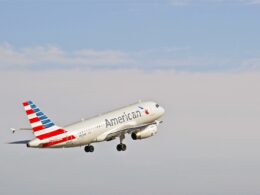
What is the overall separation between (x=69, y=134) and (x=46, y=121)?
14.2 ft

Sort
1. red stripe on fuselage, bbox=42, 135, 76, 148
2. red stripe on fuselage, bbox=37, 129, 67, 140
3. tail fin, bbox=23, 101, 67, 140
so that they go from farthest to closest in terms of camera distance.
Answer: red stripe on fuselage, bbox=42, 135, 76, 148 < red stripe on fuselage, bbox=37, 129, 67, 140 < tail fin, bbox=23, 101, 67, 140

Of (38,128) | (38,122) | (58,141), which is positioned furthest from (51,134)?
(38,122)

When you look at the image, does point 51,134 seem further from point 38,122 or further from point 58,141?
point 38,122

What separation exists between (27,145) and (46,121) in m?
4.08

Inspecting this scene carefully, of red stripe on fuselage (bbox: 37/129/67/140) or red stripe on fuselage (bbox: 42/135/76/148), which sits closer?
red stripe on fuselage (bbox: 37/129/67/140)

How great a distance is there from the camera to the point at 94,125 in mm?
198375

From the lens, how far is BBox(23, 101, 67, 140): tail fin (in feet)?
625

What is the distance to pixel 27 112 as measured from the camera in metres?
191

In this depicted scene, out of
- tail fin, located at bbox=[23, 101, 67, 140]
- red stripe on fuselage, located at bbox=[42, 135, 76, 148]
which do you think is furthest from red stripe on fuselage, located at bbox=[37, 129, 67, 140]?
red stripe on fuselage, located at bbox=[42, 135, 76, 148]

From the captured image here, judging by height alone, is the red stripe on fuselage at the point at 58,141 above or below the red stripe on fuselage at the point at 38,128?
below

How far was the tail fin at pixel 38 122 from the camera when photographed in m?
191

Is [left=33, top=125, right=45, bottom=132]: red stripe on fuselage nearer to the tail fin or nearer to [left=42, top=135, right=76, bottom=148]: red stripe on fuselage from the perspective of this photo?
the tail fin

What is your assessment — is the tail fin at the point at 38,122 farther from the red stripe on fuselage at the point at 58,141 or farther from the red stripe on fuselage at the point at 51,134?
the red stripe on fuselage at the point at 58,141

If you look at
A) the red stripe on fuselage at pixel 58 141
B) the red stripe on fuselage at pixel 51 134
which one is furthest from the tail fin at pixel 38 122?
the red stripe on fuselage at pixel 58 141
